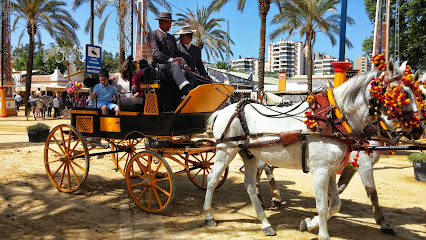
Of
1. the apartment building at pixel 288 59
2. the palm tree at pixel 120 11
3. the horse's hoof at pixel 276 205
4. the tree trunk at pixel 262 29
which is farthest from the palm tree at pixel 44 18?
the apartment building at pixel 288 59

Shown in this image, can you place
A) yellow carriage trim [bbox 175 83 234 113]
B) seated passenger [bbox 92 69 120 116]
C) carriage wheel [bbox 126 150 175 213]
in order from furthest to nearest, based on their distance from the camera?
seated passenger [bbox 92 69 120 116] → yellow carriage trim [bbox 175 83 234 113] → carriage wheel [bbox 126 150 175 213]

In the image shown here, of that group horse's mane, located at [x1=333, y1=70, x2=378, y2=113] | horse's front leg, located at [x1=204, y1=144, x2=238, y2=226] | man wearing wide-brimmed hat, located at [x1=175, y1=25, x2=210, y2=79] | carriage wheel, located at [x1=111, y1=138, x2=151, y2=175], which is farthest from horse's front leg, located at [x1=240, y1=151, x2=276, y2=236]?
man wearing wide-brimmed hat, located at [x1=175, y1=25, x2=210, y2=79]

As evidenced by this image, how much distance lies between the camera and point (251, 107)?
4973 millimetres

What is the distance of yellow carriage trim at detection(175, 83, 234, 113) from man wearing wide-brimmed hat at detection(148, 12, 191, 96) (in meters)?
0.16

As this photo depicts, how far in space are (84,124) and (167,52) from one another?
1.94 m

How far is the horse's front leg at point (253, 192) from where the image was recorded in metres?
4.71

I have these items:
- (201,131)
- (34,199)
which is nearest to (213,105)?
(201,131)

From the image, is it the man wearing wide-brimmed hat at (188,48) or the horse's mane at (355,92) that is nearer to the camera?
the horse's mane at (355,92)

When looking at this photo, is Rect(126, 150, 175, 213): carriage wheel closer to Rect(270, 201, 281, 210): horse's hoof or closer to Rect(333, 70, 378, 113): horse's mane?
Rect(270, 201, 281, 210): horse's hoof

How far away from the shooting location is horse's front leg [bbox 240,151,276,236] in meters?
4.71

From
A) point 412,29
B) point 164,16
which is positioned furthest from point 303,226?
point 412,29

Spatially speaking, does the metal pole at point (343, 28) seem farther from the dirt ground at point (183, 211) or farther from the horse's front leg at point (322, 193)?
the horse's front leg at point (322, 193)

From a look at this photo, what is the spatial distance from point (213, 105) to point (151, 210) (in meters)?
1.92

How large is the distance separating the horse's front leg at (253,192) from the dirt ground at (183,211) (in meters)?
0.12
